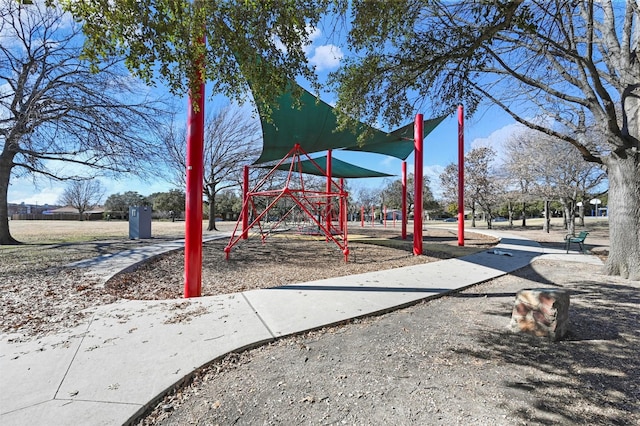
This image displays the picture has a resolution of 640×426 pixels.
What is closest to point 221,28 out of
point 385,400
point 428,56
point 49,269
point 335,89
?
point 335,89

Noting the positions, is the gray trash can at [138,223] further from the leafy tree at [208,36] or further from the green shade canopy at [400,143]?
the leafy tree at [208,36]

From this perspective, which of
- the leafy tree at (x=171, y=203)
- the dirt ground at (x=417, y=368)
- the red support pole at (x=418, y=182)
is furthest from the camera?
the leafy tree at (x=171, y=203)

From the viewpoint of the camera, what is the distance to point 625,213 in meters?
6.48

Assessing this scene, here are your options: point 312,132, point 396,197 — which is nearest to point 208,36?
point 312,132

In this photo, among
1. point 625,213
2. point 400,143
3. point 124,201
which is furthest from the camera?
point 124,201

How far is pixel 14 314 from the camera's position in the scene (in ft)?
13.6

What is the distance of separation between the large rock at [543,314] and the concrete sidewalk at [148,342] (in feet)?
5.09

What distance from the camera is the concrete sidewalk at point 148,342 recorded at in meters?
2.21

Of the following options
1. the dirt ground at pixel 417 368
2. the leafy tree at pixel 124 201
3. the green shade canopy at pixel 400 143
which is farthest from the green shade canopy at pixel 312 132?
the leafy tree at pixel 124 201

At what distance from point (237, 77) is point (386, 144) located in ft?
31.2

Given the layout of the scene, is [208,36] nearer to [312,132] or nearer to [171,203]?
[312,132]

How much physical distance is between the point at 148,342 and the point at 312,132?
8545 millimetres

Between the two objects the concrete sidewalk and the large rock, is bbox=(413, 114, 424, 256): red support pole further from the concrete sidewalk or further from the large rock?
the large rock

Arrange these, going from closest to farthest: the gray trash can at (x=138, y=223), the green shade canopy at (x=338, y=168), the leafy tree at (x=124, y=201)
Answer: the gray trash can at (x=138, y=223) < the green shade canopy at (x=338, y=168) < the leafy tree at (x=124, y=201)
